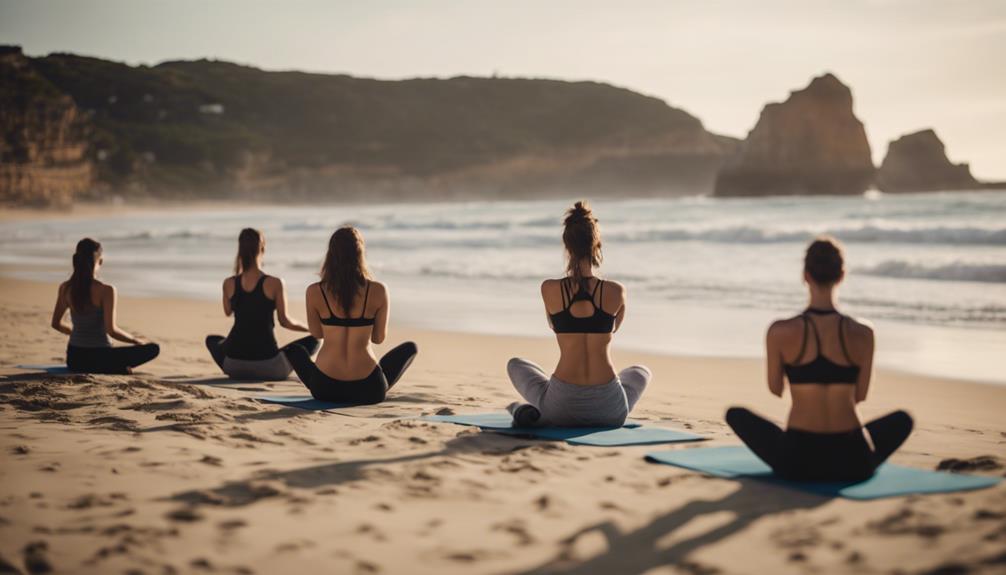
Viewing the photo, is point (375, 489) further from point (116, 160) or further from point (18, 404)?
point (116, 160)

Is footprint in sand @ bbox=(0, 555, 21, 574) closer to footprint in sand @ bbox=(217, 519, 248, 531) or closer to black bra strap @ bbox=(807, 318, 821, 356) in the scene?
footprint in sand @ bbox=(217, 519, 248, 531)

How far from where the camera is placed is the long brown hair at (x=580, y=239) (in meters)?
4.92

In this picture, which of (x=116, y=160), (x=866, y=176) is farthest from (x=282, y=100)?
(x=866, y=176)

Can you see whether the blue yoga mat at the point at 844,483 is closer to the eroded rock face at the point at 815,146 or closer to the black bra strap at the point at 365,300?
the black bra strap at the point at 365,300

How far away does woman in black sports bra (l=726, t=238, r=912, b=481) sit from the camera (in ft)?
12.6

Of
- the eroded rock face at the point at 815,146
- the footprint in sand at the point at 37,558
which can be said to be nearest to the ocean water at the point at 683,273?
the footprint in sand at the point at 37,558

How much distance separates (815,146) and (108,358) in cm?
7082

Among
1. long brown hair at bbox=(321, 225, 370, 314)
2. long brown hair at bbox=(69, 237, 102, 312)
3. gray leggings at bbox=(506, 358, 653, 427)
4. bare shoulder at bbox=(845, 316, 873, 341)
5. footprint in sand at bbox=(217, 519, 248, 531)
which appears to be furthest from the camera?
long brown hair at bbox=(69, 237, 102, 312)

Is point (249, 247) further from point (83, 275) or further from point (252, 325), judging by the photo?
point (83, 275)

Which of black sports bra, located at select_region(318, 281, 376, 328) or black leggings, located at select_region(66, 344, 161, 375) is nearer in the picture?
black sports bra, located at select_region(318, 281, 376, 328)

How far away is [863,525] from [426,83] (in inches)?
4073

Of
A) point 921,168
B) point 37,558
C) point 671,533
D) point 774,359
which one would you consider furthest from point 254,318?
point 921,168

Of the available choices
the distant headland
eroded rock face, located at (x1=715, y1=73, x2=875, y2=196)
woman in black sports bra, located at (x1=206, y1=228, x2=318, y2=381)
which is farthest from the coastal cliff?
woman in black sports bra, located at (x1=206, y1=228, x2=318, y2=381)

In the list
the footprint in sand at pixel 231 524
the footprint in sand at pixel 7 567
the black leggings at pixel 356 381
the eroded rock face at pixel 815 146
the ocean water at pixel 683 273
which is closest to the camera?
the footprint in sand at pixel 7 567
